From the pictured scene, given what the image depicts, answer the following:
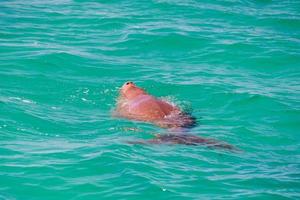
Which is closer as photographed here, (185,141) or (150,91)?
(185,141)

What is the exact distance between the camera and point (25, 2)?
19.7m

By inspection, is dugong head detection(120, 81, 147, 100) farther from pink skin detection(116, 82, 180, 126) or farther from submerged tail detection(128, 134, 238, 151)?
submerged tail detection(128, 134, 238, 151)

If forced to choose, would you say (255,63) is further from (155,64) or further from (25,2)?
(25,2)

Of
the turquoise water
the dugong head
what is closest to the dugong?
the dugong head

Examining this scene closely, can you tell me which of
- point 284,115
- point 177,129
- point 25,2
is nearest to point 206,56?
point 284,115

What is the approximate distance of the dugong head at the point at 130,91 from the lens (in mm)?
11250

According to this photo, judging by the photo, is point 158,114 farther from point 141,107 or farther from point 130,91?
point 130,91

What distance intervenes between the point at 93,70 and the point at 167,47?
9.66 ft

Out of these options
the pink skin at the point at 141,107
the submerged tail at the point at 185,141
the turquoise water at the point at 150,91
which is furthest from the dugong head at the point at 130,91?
the submerged tail at the point at 185,141

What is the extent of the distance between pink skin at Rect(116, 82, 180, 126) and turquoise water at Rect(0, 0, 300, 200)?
0.26 meters

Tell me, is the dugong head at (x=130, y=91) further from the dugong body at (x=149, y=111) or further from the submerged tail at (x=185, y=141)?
the submerged tail at (x=185, y=141)

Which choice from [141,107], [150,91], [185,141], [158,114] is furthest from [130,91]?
[185,141]

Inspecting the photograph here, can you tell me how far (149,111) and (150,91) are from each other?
6.62 feet

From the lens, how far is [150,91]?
40.5ft
